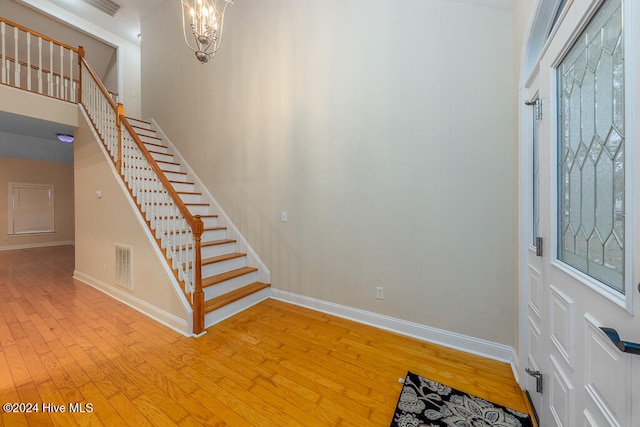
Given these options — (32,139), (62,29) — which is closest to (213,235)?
(62,29)

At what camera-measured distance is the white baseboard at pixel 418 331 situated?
1987 mm

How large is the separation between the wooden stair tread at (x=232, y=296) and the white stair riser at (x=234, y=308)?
0.05m

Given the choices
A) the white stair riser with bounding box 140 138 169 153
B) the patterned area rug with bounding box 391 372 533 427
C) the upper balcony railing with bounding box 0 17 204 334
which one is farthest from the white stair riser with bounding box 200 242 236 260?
the patterned area rug with bounding box 391 372 533 427

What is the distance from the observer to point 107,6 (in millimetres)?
5008

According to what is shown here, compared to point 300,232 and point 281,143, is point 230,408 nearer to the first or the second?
point 300,232

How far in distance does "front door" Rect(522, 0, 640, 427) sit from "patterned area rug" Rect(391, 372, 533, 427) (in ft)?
0.62

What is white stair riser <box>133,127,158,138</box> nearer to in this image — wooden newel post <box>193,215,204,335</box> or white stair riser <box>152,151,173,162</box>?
white stair riser <box>152,151,173,162</box>

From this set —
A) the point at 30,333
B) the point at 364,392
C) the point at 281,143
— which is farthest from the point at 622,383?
the point at 30,333

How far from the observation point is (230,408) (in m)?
1.51

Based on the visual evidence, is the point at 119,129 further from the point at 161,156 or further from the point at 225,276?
the point at 225,276

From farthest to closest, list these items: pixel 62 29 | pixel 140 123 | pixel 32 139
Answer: pixel 32 139, pixel 62 29, pixel 140 123

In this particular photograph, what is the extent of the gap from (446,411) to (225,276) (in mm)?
2473

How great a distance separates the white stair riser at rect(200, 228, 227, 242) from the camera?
3458 mm

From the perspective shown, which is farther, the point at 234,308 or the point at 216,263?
the point at 216,263
